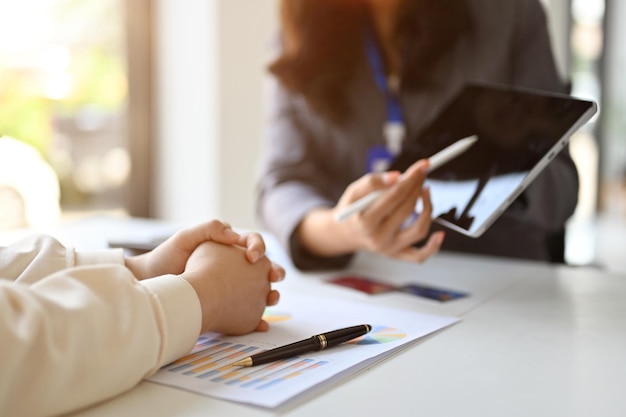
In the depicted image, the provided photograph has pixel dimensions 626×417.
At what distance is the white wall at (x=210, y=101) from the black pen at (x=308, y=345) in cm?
140

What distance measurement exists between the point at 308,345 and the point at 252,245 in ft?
0.34

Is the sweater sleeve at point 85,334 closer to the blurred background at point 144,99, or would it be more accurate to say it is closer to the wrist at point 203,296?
the wrist at point 203,296

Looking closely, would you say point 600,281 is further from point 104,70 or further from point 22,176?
point 104,70

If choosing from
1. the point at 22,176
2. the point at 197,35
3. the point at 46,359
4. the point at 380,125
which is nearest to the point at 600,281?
the point at 380,125

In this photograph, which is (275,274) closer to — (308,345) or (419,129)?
(308,345)

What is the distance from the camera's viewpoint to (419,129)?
102cm

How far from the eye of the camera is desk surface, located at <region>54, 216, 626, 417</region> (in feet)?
1.24

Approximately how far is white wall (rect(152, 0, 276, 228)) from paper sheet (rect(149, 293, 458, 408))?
4.29 feet

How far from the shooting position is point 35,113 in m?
1.86

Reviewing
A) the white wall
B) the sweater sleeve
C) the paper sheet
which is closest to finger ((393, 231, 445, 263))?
the paper sheet

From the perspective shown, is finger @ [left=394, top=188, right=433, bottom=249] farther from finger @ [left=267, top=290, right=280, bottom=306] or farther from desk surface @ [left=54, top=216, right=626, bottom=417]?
finger @ [left=267, top=290, right=280, bottom=306]

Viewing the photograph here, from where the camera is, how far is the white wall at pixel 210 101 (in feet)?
6.38

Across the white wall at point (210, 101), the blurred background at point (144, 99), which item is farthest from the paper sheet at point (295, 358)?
the white wall at point (210, 101)

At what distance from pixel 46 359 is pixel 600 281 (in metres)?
0.61
